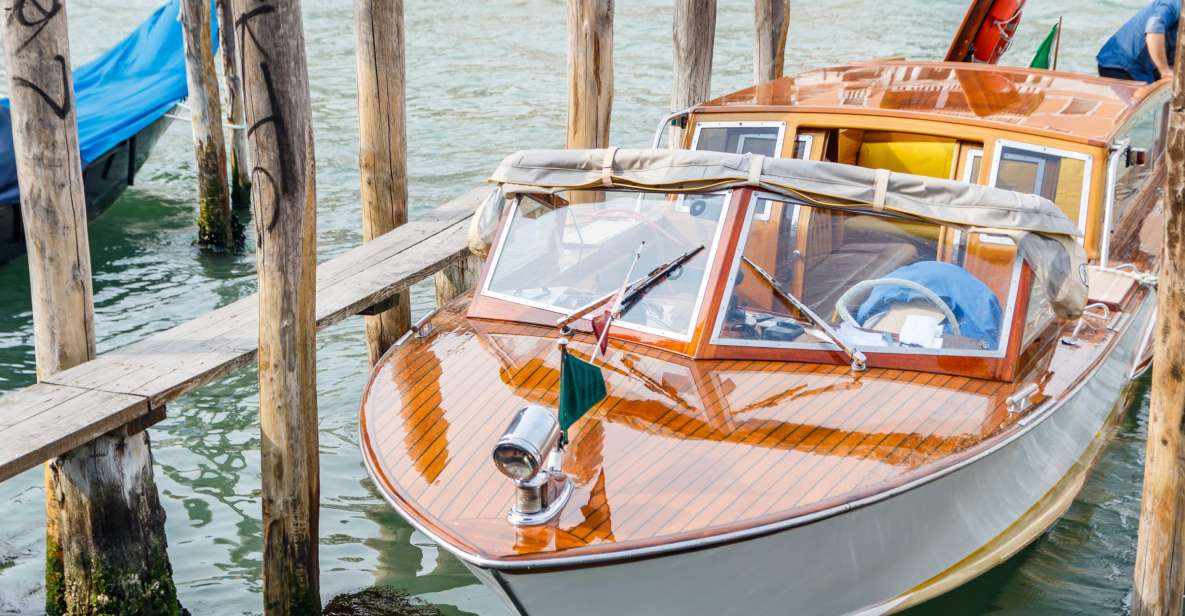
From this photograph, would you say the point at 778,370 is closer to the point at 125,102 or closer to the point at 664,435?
the point at 664,435

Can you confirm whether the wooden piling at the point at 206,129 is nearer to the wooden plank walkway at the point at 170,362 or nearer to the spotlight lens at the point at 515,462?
the wooden plank walkway at the point at 170,362

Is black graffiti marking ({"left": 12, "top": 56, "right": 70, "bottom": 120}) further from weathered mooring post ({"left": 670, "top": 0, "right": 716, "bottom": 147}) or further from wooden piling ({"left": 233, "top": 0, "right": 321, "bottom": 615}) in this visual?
weathered mooring post ({"left": 670, "top": 0, "right": 716, "bottom": 147})

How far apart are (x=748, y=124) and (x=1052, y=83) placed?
173cm

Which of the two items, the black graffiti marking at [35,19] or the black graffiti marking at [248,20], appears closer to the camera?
the black graffiti marking at [248,20]

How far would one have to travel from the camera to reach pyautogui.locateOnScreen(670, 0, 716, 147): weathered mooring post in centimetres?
770

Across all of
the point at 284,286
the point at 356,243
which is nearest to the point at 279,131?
the point at 284,286

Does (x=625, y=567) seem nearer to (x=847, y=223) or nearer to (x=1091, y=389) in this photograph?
(x=847, y=223)

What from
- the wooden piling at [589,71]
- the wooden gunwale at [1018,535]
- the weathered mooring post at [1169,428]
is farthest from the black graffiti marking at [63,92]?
the weathered mooring post at [1169,428]

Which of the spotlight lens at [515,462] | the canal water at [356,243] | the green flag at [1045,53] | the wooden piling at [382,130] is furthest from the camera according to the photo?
the green flag at [1045,53]

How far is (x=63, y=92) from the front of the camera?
4.58m

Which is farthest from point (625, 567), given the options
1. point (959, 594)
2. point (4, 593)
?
point (4, 593)

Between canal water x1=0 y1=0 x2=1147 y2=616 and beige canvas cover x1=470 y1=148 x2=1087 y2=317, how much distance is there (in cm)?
164

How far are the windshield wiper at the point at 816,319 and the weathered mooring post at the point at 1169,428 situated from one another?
1.08 metres

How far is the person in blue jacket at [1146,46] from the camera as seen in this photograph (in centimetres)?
788
